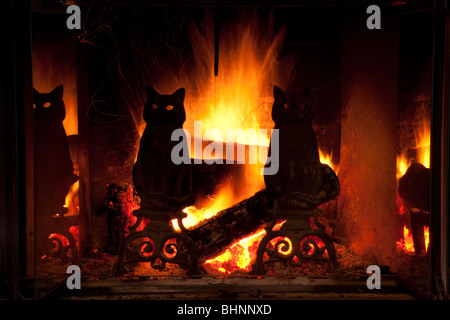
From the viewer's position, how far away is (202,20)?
2.05m

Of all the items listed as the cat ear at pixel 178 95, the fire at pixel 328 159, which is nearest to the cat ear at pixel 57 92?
the cat ear at pixel 178 95

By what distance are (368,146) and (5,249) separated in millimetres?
1510

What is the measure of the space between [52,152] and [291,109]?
3.35 ft

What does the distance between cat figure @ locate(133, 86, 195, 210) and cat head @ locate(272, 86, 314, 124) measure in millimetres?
382

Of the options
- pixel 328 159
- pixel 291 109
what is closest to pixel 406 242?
pixel 328 159

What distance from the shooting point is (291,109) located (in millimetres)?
1757

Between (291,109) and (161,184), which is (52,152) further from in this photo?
(291,109)

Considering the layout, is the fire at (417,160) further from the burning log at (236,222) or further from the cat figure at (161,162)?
the cat figure at (161,162)

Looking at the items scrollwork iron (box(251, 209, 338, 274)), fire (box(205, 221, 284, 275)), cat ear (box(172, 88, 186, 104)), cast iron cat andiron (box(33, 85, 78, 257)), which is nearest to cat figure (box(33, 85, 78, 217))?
cast iron cat andiron (box(33, 85, 78, 257))

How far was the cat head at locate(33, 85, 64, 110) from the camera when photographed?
187 centimetres

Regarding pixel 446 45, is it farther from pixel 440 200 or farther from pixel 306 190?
pixel 306 190

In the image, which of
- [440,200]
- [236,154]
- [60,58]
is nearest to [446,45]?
[440,200]

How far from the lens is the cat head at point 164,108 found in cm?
175

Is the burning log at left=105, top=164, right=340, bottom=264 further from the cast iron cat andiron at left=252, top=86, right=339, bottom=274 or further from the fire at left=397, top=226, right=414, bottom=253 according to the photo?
the fire at left=397, top=226, right=414, bottom=253
